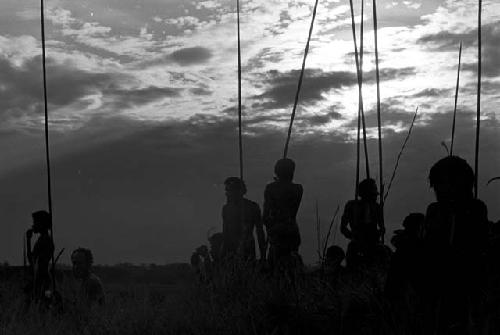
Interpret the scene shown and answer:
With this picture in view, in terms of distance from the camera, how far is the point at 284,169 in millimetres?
7566

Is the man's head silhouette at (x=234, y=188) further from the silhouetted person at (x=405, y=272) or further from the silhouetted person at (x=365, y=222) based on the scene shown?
the silhouetted person at (x=405, y=272)

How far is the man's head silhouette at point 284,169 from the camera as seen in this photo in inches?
298

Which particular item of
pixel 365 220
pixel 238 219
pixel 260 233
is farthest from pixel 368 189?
pixel 238 219

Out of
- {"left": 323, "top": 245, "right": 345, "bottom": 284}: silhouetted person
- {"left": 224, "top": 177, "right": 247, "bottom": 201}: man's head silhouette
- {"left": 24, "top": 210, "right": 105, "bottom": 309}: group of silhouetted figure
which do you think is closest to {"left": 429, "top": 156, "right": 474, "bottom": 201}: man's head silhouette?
{"left": 323, "top": 245, "right": 345, "bottom": 284}: silhouetted person

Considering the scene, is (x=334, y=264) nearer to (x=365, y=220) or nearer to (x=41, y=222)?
(x=365, y=220)

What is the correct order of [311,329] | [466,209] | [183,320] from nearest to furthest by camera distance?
[466,209]
[311,329]
[183,320]

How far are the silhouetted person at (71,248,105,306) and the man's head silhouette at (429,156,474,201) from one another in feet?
17.0

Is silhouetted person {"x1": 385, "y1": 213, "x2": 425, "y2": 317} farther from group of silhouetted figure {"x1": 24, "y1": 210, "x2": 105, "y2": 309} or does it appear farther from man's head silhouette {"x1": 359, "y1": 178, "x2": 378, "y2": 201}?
group of silhouetted figure {"x1": 24, "y1": 210, "x2": 105, "y2": 309}

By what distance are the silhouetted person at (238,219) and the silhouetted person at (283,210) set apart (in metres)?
0.33

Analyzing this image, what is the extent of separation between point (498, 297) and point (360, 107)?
328 centimetres

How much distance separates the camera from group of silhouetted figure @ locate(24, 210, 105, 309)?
842cm

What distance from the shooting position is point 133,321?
6383 millimetres

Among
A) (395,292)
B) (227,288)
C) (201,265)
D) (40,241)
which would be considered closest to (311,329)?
(395,292)

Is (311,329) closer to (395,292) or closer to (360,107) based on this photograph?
(395,292)
